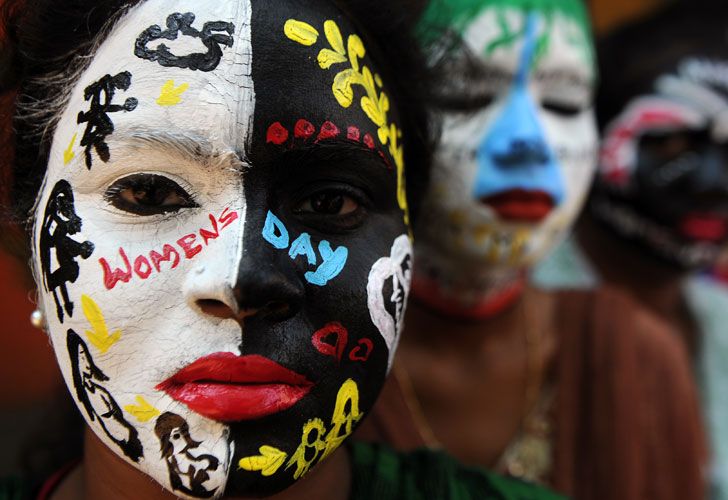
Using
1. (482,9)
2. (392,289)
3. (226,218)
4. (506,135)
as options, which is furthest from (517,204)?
(226,218)

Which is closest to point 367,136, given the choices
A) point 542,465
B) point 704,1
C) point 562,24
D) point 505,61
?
point 505,61

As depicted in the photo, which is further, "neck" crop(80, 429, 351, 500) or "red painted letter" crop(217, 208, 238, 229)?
"neck" crop(80, 429, 351, 500)

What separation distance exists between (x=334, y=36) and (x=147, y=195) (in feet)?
1.21

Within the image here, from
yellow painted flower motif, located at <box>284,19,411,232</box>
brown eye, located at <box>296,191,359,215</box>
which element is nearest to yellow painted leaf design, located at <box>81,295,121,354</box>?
brown eye, located at <box>296,191,359,215</box>

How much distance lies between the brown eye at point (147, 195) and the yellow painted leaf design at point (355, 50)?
33cm

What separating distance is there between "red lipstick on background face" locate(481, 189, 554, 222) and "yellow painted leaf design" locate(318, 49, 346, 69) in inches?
30.1

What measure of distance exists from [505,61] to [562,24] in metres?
0.20

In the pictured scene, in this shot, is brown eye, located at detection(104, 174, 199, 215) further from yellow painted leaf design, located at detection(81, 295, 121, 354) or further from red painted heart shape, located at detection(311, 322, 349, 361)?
red painted heart shape, located at detection(311, 322, 349, 361)

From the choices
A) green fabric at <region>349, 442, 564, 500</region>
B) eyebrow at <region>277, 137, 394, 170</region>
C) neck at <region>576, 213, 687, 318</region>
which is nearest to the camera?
eyebrow at <region>277, 137, 394, 170</region>

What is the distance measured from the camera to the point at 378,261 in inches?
49.9

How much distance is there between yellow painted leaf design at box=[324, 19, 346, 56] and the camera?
49.8 inches

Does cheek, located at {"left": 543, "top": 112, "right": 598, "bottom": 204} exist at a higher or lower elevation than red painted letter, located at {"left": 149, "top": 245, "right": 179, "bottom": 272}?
higher

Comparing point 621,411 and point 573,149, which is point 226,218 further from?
point 621,411

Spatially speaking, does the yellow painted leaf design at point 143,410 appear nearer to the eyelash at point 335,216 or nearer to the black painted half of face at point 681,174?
the eyelash at point 335,216
